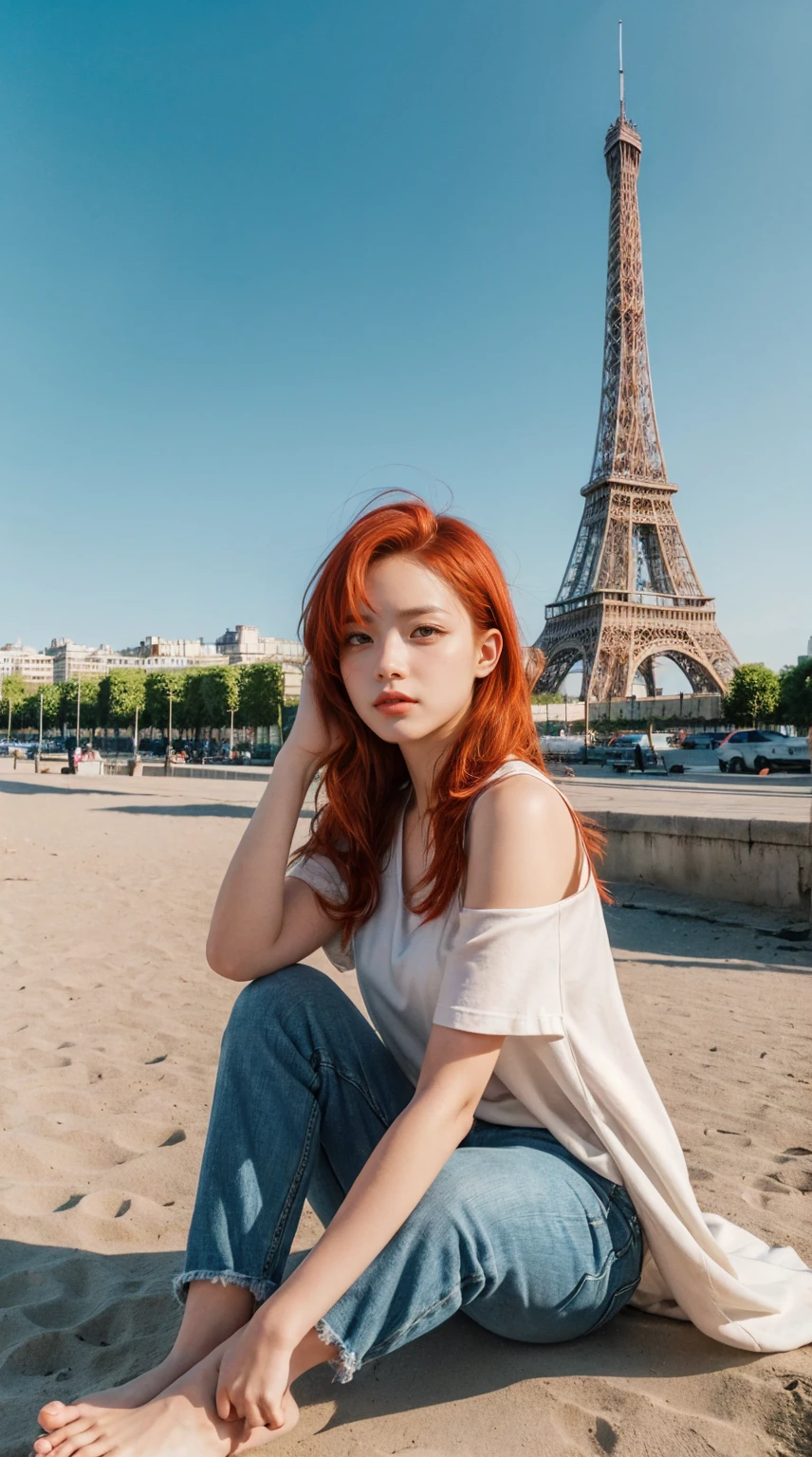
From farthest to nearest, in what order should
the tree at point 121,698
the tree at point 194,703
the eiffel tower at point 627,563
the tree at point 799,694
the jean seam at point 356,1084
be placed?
1. the tree at point 121,698
2. the tree at point 194,703
3. the eiffel tower at point 627,563
4. the tree at point 799,694
5. the jean seam at point 356,1084

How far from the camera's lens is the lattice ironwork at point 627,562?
53031mm

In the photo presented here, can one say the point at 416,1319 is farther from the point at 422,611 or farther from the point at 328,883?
the point at 422,611

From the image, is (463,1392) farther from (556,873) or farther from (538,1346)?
(556,873)

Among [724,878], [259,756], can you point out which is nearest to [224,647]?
[259,756]

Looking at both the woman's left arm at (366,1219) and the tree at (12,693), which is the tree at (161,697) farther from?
the woman's left arm at (366,1219)

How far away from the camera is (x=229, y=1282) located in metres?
1.53

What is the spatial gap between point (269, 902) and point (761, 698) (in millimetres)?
52533

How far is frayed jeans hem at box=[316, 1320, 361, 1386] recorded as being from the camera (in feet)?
4.65

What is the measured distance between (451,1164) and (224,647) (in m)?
180

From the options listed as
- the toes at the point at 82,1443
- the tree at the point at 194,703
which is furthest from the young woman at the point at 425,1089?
the tree at the point at 194,703

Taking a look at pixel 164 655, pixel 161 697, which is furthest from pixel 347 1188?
pixel 164 655

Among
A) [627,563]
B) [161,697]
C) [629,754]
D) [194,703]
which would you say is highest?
[627,563]

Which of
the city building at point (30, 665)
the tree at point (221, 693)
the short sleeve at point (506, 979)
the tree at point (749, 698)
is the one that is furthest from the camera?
the city building at point (30, 665)

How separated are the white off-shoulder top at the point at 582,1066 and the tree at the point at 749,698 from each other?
52.0 metres
